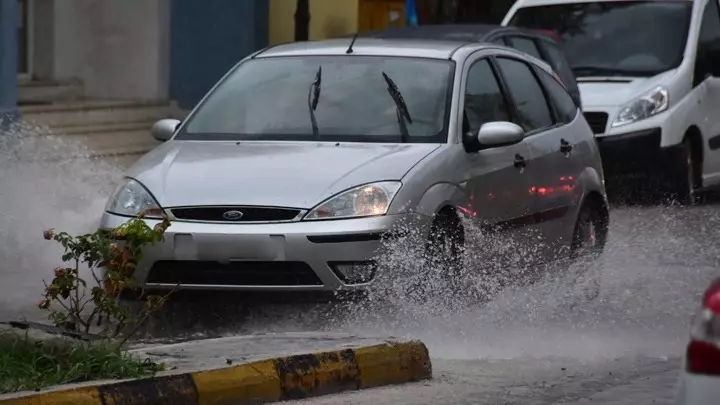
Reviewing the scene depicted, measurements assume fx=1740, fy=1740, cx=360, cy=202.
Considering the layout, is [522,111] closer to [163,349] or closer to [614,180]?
[163,349]

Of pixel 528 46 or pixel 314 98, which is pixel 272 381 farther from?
pixel 528 46

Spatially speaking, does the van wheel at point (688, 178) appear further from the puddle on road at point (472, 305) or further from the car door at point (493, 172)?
the car door at point (493, 172)

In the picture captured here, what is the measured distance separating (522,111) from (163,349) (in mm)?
3495

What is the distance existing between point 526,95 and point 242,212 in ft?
8.57

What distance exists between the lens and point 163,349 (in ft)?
24.2

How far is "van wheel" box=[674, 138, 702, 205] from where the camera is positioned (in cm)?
1554

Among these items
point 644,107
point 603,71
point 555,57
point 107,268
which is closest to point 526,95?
point 107,268

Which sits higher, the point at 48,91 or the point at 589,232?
the point at 589,232

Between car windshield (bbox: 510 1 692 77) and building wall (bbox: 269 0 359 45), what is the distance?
523cm

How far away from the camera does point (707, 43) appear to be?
16.4 m

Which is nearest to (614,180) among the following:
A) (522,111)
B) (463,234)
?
(522,111)

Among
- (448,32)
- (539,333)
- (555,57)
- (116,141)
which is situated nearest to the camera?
(539,333)

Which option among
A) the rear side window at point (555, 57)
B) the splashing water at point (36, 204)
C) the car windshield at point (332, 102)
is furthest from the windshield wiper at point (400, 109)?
the rear side window at point (555, 57)

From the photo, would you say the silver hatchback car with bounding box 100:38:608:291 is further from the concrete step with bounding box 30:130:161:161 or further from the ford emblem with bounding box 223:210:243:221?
the concrete step with bounding box 30:130:161:161
